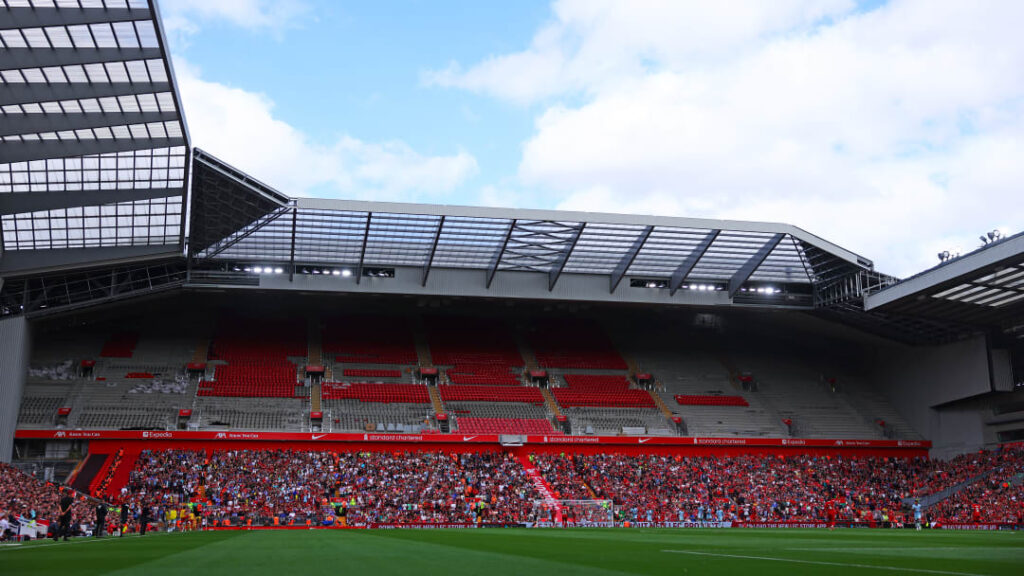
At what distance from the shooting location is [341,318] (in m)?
59.8

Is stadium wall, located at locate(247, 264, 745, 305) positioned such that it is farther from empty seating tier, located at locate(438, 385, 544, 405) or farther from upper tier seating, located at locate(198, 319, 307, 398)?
empty seating tier, located at locate(438, 385, 544, 405)

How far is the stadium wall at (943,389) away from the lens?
51062mm

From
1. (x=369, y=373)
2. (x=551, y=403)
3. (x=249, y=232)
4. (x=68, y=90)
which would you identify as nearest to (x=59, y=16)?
(x=68, y=90)

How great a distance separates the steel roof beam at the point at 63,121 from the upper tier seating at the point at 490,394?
2796cm

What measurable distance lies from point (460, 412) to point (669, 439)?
13.1 m

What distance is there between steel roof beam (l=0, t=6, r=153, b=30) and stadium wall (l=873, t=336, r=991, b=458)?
163 feet

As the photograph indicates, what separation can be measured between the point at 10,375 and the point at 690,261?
37117 mm

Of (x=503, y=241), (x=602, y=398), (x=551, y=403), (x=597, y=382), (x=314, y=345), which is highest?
(x=503, y=241)

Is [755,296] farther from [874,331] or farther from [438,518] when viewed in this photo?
[438,518]

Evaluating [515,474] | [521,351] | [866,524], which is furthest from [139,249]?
[866,524]

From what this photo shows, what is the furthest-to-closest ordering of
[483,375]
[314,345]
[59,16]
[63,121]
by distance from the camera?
[314,345] < [483,375] < [63,121] < [59,16]

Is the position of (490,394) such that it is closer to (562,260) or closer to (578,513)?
(562,260)

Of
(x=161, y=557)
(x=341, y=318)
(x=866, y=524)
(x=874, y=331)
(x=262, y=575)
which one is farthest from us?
(x=341, y=318)

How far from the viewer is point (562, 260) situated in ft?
156
